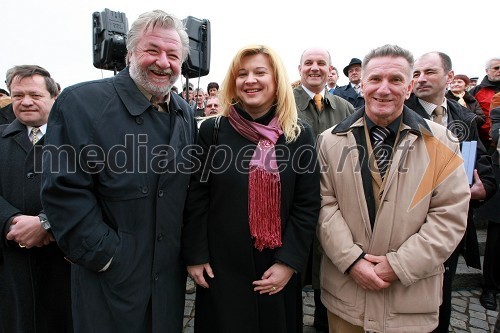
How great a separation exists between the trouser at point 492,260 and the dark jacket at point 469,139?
3.57 ft

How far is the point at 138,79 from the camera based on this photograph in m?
1.94

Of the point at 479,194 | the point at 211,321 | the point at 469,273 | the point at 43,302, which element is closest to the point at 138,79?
the point at 211,321

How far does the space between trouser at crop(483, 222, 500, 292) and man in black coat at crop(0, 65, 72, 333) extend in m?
4.18

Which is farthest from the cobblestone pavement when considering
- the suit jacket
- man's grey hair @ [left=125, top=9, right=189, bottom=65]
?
man's grey hair @ [left=125, top=9, right=189, bottom=65]

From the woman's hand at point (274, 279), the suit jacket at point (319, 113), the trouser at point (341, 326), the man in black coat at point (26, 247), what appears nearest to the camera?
the woman's hand at point (274, 279)

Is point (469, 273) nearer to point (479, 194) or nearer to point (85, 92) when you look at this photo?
point (479, 194)

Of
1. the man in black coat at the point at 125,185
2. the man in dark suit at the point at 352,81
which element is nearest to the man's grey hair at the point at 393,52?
the man in black coat at the point at 125,185

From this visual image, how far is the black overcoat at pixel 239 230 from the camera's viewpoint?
1.99 m

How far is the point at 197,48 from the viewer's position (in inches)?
139

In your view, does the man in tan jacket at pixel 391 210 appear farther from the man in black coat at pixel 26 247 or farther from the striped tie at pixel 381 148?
the man in black coat at pixel 26 247

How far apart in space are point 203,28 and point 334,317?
9.72 feet

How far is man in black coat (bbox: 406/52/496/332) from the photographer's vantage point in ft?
9.02

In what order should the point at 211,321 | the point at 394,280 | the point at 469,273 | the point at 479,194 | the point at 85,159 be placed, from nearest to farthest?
the point at 85,159
the point at 394,280
the point at 211,321
the point at 479,194
the point at 469,273

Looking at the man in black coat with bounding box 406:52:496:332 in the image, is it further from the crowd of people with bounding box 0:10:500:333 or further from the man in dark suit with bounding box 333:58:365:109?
the man in dark suit with bounding box 333:58:365:109
